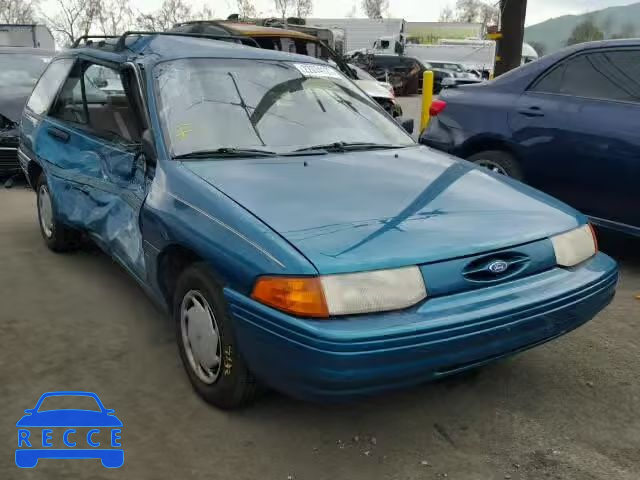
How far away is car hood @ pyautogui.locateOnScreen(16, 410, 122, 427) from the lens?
2.58 m

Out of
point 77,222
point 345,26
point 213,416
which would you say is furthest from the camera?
point 345,26

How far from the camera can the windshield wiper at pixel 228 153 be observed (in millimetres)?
2962

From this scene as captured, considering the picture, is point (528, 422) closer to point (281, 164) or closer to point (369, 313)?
point (369, 313)

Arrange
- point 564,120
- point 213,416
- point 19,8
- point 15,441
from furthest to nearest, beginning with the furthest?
point 19,8 < point 564,120 < point 213,416 < point 15,441

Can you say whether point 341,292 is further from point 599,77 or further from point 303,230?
point 599,77

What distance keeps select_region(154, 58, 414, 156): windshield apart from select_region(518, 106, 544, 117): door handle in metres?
1.51

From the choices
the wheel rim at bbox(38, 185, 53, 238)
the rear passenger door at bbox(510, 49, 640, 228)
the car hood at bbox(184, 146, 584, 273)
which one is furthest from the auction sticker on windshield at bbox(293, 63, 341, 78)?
the wheel rim at bbox(38, 185, 53, 238)

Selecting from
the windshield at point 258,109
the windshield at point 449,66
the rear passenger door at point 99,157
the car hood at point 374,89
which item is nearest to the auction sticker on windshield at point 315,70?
the windshield at point 258,109

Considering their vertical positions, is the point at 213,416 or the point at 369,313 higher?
the point at 369,313

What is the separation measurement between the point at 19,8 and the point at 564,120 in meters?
55.8

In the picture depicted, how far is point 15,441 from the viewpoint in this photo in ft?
8.09

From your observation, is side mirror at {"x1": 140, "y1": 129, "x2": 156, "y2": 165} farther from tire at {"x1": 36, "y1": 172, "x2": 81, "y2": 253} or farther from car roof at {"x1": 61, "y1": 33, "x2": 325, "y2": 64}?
tire at {"x1": 36, "y1": 172, "x2": 81, "y2": 253}

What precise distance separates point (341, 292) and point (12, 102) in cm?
633

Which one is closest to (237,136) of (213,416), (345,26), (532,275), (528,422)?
(213,416)
